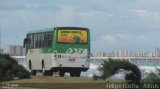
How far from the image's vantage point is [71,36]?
46094 millimetres

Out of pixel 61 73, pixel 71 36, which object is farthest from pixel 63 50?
pixel 61 73

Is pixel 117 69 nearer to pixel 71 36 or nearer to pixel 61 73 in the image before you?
pixel 71 36

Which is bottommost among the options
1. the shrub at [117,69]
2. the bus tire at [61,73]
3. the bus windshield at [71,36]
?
the bus tire at [61,73]

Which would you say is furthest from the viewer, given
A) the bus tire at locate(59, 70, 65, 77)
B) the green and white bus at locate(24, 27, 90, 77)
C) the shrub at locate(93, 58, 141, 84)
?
the bus tire at locate(59, 70, 65, 77)

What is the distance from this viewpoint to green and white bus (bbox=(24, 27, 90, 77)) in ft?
151

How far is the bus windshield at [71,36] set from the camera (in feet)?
150

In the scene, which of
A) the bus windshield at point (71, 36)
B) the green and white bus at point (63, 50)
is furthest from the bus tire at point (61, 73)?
the bus windshield at point (71, 36)

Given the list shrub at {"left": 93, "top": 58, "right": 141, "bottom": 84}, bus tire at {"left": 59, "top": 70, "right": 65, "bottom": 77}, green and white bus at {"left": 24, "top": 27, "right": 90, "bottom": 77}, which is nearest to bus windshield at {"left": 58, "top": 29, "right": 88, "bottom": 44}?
green and white bus at {"left": 24, "top": 27, "right": 90, "bottom": 77}

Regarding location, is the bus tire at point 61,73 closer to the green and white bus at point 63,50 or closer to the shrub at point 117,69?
the green and white bus at point 63,50

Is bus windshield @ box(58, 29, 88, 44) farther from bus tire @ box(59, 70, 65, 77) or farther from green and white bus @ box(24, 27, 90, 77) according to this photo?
bus tire @ box(59, 70, 65, 77)

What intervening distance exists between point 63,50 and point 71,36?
4.38ft

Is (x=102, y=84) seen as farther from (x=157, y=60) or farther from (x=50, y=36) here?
(x=157, y=60)

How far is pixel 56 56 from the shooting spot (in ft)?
152

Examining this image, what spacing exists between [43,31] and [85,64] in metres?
4.55
